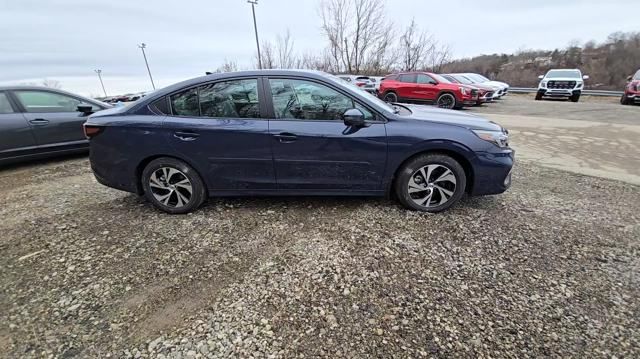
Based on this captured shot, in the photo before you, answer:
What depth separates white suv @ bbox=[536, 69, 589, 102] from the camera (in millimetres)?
16000

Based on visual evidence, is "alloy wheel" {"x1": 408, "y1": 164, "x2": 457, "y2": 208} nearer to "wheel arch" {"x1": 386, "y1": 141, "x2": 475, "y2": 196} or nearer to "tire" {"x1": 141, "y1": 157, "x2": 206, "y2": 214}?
"wheel arch" {"x1": 386, "y1": 141, "x2": 475, "y2": 196}

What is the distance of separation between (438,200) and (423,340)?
1.74 meters

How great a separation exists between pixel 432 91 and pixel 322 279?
39.2ft

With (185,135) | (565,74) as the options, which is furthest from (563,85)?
(185,135)

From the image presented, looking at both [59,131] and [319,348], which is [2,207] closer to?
[59,131]

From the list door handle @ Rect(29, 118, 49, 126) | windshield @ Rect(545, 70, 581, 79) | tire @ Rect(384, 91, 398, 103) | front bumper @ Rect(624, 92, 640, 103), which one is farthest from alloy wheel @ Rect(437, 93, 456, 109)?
door handle @ Rect(29, 118, 49, 126)

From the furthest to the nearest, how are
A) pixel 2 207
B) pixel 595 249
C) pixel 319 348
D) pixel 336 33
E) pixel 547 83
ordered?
1. pixel 336 33
2. pixel 547 83
3. pixel 2 207
4. pixel 595 249
5. pixel 319 348

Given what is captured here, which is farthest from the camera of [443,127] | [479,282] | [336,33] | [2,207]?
[336,33]

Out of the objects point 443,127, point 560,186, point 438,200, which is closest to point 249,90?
point 443,127

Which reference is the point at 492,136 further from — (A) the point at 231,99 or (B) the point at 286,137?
(A) the point at 231,99

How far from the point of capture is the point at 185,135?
3.18 meters

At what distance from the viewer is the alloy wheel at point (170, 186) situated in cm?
336

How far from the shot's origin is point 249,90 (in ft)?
10.5

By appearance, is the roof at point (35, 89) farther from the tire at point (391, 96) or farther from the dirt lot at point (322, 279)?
the tire at point (391, 96)
